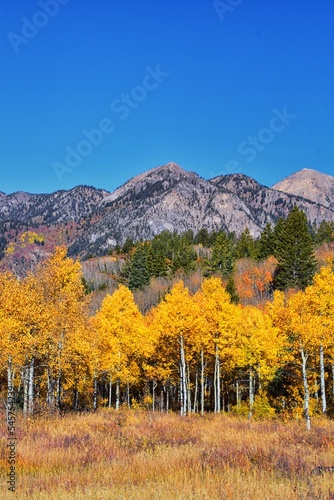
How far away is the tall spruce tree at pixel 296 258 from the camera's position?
211ft

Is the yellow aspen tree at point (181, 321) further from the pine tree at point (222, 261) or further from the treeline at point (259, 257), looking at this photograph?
the pine tree at point (222, 261)

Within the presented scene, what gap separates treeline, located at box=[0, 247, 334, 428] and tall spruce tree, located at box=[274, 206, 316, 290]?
A: 95.4ft

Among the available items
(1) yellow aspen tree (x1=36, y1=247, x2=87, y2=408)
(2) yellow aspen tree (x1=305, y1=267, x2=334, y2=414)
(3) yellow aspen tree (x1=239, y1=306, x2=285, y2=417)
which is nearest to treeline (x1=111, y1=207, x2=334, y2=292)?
(3) yellow aspen tree (x1=239, y1=306, x2=285, y2=417)

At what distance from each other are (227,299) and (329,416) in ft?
38.5

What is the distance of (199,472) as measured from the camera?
1022cm

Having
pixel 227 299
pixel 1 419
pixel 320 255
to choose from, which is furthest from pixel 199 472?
pixel 320 255

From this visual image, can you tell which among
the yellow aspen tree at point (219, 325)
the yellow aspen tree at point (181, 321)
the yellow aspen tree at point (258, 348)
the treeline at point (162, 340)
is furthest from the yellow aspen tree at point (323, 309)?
the yellow aspen tree at point (181, 321)

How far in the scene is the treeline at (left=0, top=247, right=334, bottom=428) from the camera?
68.5ft

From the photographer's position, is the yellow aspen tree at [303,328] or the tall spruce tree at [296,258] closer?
the yellow aspen tree at [303,328]

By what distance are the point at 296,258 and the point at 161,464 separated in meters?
59.0

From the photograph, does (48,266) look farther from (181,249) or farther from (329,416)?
(181,249)

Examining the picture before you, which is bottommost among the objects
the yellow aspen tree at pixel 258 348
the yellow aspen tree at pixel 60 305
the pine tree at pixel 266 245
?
the yellow aspen tree at pixel 258 348

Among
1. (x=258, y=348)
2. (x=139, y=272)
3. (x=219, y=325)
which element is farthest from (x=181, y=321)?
(x=139, y=272)

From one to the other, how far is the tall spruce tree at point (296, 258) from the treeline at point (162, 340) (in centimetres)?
2909
